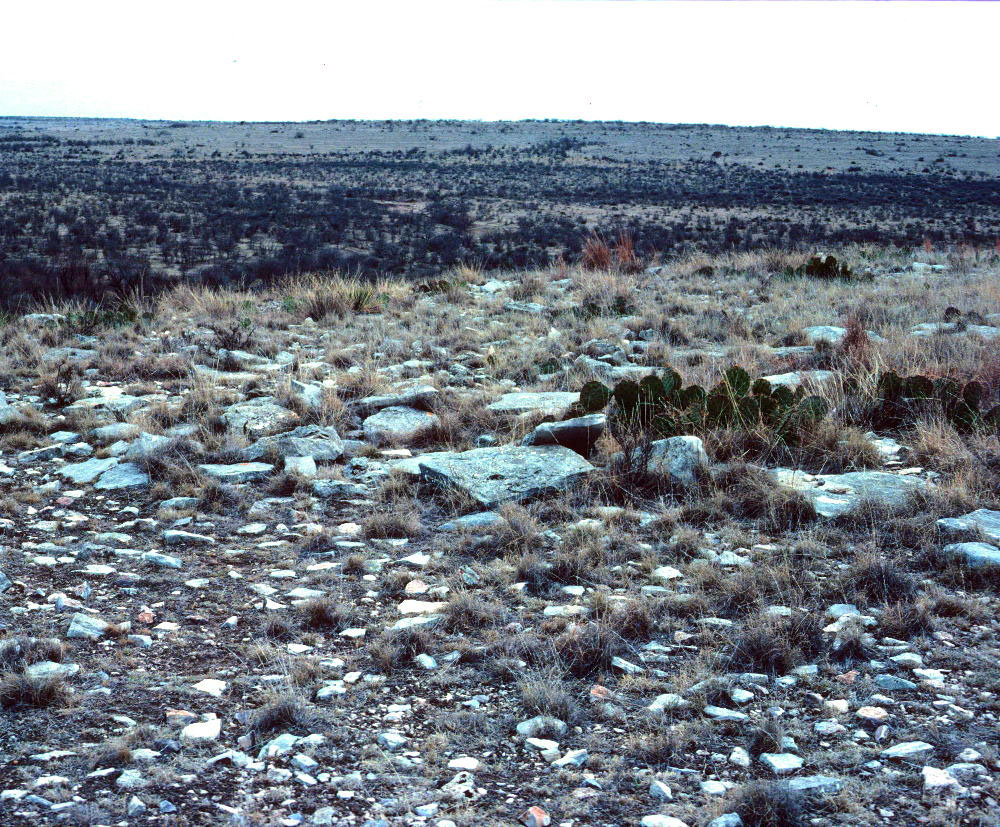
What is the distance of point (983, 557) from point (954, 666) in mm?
899

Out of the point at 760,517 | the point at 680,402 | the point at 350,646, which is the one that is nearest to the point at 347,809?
the point at 350,646

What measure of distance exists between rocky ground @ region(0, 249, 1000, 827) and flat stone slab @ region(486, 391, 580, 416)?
0.13ft

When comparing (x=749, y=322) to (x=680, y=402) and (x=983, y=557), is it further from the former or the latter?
(x=983, y=557)

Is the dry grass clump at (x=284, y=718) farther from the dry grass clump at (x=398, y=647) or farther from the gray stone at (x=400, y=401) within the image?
the gray stone at (x=400, y=401)

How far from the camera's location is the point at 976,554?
4.07 meters

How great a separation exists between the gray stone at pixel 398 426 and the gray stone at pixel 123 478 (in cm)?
158

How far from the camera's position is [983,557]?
404 centimetres

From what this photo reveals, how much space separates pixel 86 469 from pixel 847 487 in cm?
473

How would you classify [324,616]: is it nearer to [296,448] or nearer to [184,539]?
[184,539]

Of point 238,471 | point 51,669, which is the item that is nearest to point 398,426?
point 238,471

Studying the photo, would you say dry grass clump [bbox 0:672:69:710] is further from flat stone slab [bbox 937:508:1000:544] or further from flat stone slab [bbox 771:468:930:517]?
flat stone slab [bbox 937:508:1000:544]

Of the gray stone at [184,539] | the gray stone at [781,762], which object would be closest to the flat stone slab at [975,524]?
the gray stone at [781,762]

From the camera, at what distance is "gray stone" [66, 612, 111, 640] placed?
3.64m

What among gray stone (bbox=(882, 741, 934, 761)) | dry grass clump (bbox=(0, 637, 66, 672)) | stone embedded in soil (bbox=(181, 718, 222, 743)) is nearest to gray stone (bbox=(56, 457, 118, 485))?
dry grass clump (bbox=(0, 637, 66, 672))
